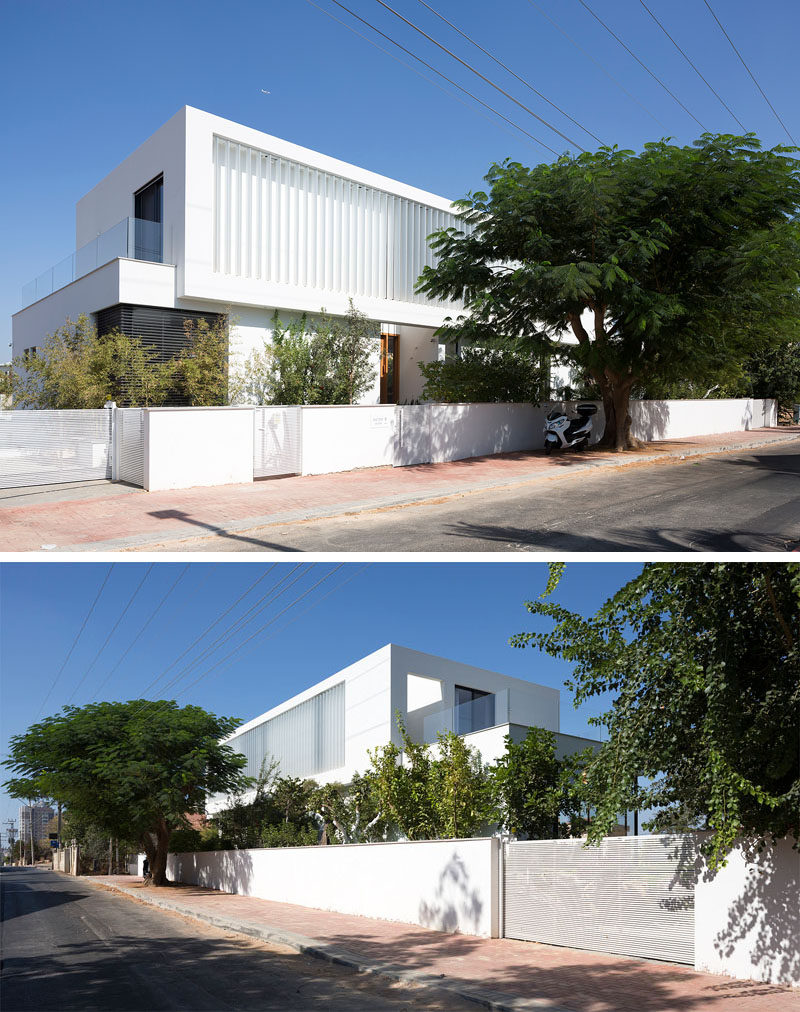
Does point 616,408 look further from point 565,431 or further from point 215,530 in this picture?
point 215,530

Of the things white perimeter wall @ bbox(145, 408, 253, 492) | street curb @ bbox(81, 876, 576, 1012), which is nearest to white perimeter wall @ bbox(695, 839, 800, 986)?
street curb @ bbox(81, 876, 576, 1012)

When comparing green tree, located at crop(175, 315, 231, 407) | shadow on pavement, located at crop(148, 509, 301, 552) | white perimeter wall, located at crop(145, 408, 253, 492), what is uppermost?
green tree, located at crop(175, 315, 231, 407)

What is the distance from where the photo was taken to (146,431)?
16500 mm

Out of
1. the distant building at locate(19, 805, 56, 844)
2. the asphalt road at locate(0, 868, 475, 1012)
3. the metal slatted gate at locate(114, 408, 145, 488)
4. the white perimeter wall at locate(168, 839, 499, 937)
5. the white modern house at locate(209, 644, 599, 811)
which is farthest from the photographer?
the distant building at locate(19, 805, 56, 844)

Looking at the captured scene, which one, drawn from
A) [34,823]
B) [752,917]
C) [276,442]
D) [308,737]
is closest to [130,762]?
[308,737]

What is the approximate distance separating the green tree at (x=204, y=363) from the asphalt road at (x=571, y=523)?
30.0ft

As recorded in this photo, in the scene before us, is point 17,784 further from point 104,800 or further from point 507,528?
point 507,528

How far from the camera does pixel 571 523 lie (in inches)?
543

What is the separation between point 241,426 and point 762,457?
16.8m

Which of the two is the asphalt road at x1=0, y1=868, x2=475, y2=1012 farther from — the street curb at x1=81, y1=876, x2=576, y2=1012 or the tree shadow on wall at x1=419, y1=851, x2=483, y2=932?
A: the tree shadow on wall at x1=419, y1=851, x2=483, y2=932

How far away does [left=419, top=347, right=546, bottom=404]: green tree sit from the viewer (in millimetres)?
26297

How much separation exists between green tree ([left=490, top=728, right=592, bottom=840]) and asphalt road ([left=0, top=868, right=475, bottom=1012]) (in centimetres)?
458

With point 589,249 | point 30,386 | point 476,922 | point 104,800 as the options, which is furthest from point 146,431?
point 104,800

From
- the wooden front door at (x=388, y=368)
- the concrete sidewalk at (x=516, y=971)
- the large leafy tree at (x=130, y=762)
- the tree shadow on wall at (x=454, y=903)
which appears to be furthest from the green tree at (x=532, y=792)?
the wooden front door at (x=388, y=368)
